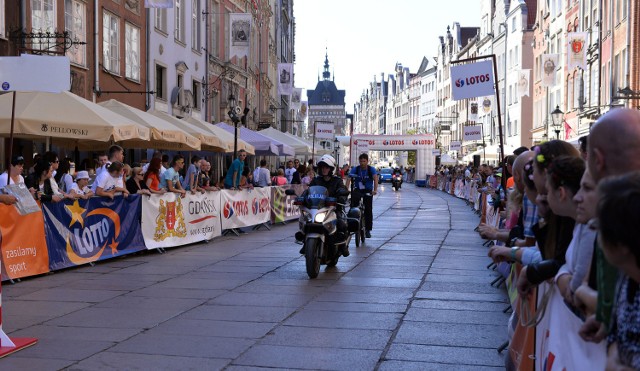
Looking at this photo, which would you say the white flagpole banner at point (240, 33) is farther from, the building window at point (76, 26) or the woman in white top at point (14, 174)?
the woman in white top at point (14, 174)

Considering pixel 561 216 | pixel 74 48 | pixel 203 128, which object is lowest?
pixel 561 216

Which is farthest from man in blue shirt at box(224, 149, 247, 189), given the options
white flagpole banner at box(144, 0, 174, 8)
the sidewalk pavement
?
the sidewalk pavement

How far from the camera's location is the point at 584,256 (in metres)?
3.61

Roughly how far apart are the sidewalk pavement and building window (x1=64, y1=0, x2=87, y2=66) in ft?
29.4

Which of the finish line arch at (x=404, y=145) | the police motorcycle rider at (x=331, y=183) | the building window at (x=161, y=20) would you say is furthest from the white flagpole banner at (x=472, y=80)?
the finish line arch at (x=404, y=145)

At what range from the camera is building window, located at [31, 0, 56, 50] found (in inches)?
746

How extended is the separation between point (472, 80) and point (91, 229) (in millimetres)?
7565

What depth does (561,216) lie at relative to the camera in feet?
14.7

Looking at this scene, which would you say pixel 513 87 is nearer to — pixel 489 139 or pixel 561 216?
pixel 489 139

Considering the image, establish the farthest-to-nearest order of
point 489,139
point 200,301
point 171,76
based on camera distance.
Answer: point 489,139 < point 171,76 < point 200,301

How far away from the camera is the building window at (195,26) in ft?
109

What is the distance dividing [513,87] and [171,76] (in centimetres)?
4079

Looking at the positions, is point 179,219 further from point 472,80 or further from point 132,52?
point 132,52

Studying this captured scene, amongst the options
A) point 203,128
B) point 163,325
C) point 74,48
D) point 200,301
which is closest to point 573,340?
point 163,325
